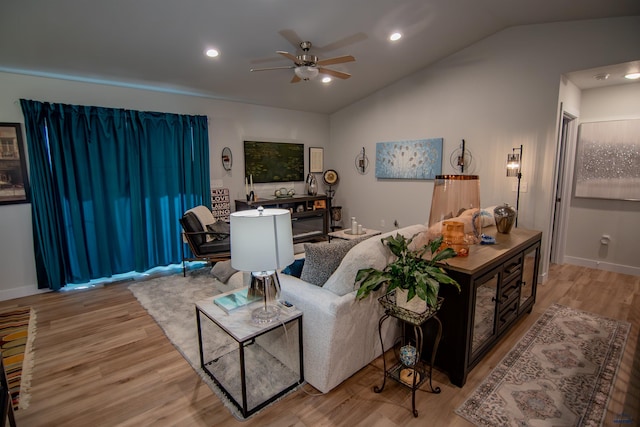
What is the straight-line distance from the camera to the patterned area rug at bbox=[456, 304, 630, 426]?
1929mm

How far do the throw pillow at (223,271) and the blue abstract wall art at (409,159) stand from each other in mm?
3203

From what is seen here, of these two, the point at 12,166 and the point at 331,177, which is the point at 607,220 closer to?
the point at 331,177

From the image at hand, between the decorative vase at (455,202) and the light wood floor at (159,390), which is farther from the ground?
the decorative vase at (455,202)

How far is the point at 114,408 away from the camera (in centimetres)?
204

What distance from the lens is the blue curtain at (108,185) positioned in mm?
3691

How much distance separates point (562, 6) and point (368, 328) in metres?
3.79

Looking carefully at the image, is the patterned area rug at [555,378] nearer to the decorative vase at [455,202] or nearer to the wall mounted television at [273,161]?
the decorative vase at [455,202]

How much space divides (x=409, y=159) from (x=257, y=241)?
421 centimetres

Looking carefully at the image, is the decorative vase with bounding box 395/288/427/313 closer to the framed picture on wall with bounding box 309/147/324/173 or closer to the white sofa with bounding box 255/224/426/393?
the white sofa with bounding box 255/224/426/393

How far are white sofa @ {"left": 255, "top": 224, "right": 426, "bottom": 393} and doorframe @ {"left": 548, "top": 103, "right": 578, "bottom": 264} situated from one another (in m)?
3.47

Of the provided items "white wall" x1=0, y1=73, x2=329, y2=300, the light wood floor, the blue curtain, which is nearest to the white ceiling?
"white wall" x1=0, y1=73, x2=329, y2=300

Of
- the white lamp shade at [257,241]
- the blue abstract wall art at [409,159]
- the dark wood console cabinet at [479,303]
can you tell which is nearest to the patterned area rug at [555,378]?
the dark wood console cabinet at [479,303]

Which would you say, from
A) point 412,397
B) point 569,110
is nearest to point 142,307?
point 412,397

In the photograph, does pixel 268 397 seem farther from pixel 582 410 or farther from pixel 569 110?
pixel 569 110
